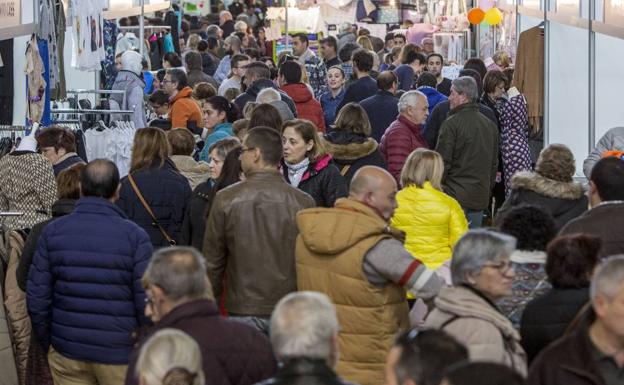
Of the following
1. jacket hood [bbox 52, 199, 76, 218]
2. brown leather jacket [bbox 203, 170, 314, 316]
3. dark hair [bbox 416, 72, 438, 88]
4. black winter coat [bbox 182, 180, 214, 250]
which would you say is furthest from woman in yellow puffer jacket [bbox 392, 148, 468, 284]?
dark hair [bbox 416, 72, 438, 88]

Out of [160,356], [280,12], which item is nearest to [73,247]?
[160,356]

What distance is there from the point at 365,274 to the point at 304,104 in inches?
256

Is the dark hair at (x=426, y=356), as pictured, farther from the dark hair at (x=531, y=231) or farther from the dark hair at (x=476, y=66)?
the dark hair at (x=476, y=66)

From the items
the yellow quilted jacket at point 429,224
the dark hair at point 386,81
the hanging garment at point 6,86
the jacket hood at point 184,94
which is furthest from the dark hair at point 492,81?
the yellow quilted jacket at point 429,224

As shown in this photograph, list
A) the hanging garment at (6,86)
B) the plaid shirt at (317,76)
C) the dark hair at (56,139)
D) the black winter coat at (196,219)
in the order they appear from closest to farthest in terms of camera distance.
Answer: the black winter coat at (196,219), the dark hair at (56,139), the hanging garment at (6,86), the plaid shirt at (317,76)

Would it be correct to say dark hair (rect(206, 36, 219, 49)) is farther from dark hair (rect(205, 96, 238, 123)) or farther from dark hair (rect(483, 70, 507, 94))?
dark hair (rect(205, 96, 238, 123))

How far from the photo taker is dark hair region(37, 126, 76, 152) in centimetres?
880

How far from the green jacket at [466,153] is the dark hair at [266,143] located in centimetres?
429

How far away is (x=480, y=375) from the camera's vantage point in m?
3.60

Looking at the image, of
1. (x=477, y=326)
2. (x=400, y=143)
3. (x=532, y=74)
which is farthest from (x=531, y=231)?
(x=532, y=74)

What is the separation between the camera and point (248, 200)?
6711 millimetres

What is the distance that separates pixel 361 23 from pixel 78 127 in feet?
48.6

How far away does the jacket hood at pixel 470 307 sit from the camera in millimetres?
5008

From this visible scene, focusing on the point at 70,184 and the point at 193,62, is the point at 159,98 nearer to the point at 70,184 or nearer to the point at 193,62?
the point at 193,62
